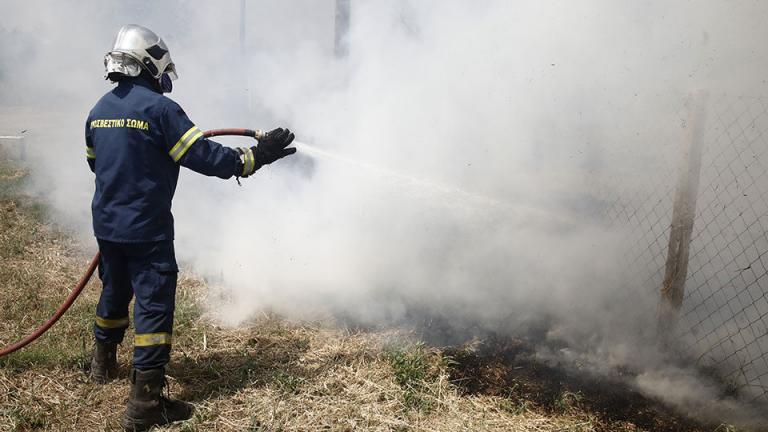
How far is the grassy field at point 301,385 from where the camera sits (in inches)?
127

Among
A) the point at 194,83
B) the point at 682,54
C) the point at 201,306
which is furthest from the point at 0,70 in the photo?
the point at 682,54

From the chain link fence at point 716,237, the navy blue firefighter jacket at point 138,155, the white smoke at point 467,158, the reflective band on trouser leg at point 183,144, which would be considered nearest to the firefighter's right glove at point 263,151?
the navy blue firefighter jacket at point 138,155

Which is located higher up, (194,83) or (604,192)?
(194,83)

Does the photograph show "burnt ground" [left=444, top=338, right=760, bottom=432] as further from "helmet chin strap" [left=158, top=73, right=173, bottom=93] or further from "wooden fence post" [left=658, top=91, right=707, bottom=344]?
"helmet chin strap" [left=158, top=73, right=173, bottom=93]

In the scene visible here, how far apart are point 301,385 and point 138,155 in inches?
65.8

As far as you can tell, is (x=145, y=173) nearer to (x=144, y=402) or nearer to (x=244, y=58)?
(x=144, y=402)

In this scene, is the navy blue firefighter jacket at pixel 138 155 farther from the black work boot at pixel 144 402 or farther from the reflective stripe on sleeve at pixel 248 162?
the black work boot at pixel 144 402

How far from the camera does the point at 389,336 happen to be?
4.23 metres

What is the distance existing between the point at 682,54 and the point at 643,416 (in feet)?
9.11

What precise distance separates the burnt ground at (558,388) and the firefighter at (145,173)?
5.97 ft

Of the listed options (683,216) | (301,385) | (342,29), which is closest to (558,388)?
(683,216)

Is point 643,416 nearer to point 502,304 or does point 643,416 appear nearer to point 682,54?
point 502,304

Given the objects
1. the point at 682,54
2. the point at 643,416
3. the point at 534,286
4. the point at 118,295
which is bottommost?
the point at 643,416

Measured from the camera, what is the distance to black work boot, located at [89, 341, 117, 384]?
3.52 m
